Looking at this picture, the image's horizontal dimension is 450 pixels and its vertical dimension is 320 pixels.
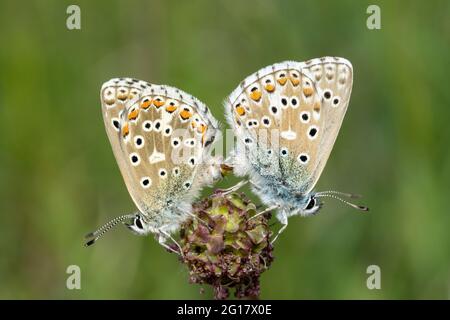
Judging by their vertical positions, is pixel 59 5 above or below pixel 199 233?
above

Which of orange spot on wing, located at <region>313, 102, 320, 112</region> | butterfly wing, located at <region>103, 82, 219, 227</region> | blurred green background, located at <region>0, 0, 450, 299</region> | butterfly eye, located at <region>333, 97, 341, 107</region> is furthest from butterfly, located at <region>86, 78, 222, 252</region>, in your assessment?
blurred green background, located at <region>0, 0, 450, 299</region>

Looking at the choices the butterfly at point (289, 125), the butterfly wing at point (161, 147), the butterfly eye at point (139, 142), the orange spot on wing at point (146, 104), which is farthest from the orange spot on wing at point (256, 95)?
the butterfly eye at point (139, 142)

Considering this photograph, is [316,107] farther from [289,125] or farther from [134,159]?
[134,159]

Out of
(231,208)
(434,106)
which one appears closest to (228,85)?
(434,106)

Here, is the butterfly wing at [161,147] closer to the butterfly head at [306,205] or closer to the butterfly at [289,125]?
the butterfly at [289,125]

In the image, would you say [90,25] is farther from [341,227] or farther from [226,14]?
[341,227]

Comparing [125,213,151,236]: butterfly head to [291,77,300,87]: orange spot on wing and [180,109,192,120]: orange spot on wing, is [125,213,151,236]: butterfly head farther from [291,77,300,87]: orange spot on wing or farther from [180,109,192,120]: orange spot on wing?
[291,77,300,87]: orange spot on wing
